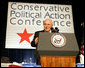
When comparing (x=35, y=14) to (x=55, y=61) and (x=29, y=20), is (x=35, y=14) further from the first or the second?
(x=55, y=61)

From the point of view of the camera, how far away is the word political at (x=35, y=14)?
498cm

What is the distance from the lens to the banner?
4.91 m

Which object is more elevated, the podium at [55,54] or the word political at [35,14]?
the word political at [35,14]

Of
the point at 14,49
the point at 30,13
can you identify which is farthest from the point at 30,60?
the point at 30,13

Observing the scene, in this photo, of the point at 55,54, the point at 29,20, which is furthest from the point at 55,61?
the point at 29,20

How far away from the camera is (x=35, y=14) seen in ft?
16.6

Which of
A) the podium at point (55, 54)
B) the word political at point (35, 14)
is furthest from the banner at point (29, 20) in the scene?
the podium at point (55, 54)

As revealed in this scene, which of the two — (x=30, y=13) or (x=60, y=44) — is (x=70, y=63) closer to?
(x=60, y=44)

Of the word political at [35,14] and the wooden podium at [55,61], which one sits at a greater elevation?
the word political at [35,14]

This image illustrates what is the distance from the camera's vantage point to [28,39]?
4957 millimetres

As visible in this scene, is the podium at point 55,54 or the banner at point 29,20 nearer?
the podium at point 55,54

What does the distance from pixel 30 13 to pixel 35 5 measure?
25cm

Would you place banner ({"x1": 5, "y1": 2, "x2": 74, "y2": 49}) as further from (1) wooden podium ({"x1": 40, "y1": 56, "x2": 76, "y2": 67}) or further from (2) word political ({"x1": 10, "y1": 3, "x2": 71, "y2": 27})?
(1) wooden podium ({"x1": 40, "y1": 56, "x2": 76, "y2": 67})

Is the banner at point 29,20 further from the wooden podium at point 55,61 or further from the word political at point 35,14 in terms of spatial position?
the wooden podium at point 55,61
